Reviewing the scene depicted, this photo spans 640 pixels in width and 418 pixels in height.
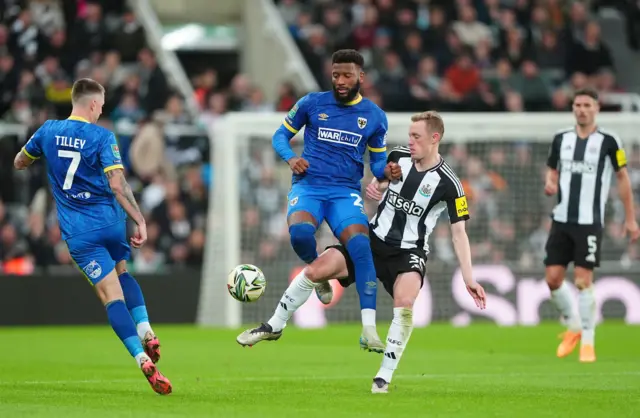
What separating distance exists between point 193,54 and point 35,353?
12282 mm

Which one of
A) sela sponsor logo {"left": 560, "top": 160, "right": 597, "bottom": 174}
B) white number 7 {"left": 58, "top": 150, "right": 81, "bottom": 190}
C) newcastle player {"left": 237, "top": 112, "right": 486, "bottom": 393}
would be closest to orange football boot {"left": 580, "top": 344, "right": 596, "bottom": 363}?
sela sponsor logo {"left": 560, "top": 160, "right": 597, "bottom": 174}

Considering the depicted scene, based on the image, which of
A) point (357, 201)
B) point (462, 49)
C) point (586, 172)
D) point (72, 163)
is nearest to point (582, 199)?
point (586, 172)

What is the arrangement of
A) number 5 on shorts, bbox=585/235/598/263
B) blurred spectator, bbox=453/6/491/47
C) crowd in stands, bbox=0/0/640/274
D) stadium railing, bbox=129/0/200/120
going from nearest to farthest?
1. number 5 on shorts, bbox=585/235/598/263
2. crowd in stands, bbox=0/0/640/274
3. stadium railing, bbox=129/0/200/120
4. blurred spectator, bbox=453/6/491/47

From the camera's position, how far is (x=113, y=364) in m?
12.6

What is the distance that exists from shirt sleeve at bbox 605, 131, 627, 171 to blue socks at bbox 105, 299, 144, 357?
5547 millimetres

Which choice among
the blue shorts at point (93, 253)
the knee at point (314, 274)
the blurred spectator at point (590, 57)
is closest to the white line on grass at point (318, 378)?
the knee at point (314, 274)

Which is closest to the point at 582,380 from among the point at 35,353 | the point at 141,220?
the point at 141,220

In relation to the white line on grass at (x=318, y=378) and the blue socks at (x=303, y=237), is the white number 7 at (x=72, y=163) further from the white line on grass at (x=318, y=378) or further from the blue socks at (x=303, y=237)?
the blue socks at (x=303, y=237)

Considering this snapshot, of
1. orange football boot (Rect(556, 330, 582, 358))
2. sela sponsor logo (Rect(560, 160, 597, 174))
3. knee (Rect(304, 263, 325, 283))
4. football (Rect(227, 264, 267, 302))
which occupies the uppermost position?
sela sponsor logo (Rect(560, 160, 597, 174))

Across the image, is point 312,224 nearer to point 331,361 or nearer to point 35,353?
point 331,361

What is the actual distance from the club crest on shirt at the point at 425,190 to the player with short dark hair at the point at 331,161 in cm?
71

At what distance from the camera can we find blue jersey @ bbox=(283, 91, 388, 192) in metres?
11.0

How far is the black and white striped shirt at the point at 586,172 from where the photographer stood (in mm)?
13336

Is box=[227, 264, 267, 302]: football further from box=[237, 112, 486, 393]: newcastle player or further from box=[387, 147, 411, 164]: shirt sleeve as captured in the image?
box=[387, 147, 411, 164]: shirt sleeve
